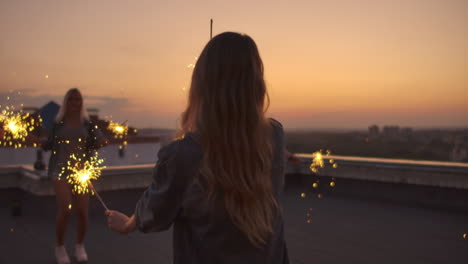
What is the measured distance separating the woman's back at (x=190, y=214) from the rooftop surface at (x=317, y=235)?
3079 mm

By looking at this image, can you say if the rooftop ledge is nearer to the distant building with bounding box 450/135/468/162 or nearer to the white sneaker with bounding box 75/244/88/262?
the distant building with bounding box 450/135/468/162

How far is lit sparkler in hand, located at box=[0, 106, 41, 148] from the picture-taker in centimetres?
444

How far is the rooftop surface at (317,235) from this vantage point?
443cm

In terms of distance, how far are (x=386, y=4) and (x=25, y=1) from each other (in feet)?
28.9

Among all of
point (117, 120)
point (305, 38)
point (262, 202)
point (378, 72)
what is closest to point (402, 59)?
point (378, 72)

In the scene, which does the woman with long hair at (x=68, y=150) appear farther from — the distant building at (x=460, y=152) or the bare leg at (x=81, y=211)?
the distant building at (x=460, y=152)

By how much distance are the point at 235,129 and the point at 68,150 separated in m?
3.33

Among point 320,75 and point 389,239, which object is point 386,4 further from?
point 389,239

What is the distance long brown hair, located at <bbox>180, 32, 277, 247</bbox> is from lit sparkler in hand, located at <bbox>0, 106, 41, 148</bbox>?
3.54 m

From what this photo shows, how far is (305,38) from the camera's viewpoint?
1060 cm

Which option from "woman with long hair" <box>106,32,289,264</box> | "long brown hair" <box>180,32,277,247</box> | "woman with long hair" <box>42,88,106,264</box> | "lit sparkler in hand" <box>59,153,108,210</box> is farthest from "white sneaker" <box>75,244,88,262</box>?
"long brown hair" <box>180,32,277,247</box>

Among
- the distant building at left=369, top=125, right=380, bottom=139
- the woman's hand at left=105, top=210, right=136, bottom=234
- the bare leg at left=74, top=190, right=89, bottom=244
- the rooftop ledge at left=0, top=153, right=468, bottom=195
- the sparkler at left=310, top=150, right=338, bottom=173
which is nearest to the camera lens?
the woman's hand at left=105, top=210, right=136, bottom=234

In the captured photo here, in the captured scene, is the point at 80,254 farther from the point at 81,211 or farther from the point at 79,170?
the point at 79,170

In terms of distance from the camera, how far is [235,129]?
1.43 metres
